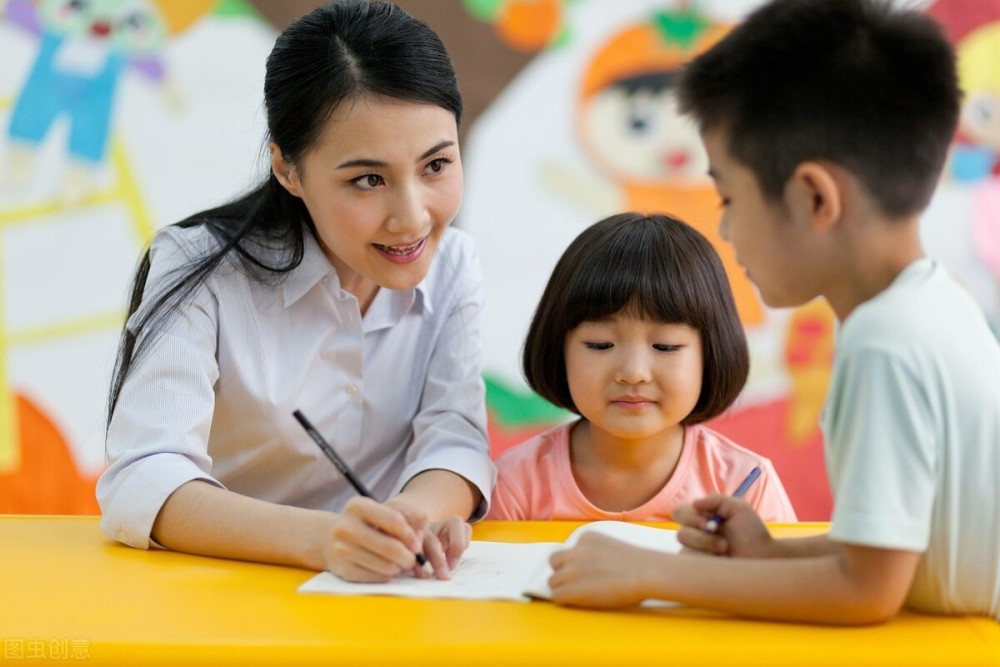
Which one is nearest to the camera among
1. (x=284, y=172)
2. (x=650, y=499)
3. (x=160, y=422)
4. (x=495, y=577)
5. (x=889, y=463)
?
(x=889, y=463)

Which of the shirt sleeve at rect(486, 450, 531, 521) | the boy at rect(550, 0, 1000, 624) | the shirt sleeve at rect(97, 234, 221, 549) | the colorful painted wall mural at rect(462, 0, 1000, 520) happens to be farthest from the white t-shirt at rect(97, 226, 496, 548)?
the colorful painted wall mural at rect(462, 0, 1000, 520)

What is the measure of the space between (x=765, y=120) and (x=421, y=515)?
396 millimetres

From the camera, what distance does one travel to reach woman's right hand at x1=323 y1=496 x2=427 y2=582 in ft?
2.83

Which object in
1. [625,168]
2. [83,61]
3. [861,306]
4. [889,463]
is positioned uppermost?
[83,61]

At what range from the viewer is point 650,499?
1275mm

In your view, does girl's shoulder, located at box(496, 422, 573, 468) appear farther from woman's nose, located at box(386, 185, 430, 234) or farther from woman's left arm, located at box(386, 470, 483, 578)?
woman's nose, located at box(386, 185, 430, 234)

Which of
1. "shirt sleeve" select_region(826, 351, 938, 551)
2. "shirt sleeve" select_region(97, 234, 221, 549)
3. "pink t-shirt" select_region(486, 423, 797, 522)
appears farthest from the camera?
"pink t-shirt" select_region(486, 423, 797, 522)

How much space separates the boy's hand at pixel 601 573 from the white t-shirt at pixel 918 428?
0.15 metres

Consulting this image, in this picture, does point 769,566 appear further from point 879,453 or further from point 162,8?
point 162,8

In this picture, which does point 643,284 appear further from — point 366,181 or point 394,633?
point 394,633

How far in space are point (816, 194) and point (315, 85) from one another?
21.1 inches

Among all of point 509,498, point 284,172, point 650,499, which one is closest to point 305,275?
point 284,172

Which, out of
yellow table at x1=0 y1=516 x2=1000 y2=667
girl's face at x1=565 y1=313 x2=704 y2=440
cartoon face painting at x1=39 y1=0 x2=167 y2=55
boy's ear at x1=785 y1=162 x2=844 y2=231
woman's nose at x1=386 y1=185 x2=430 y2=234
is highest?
cartoon face painting at x1=39 y1=0 x2=167 y2=55

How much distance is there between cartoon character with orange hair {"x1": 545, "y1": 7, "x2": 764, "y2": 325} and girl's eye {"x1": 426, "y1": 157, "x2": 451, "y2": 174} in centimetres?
111
